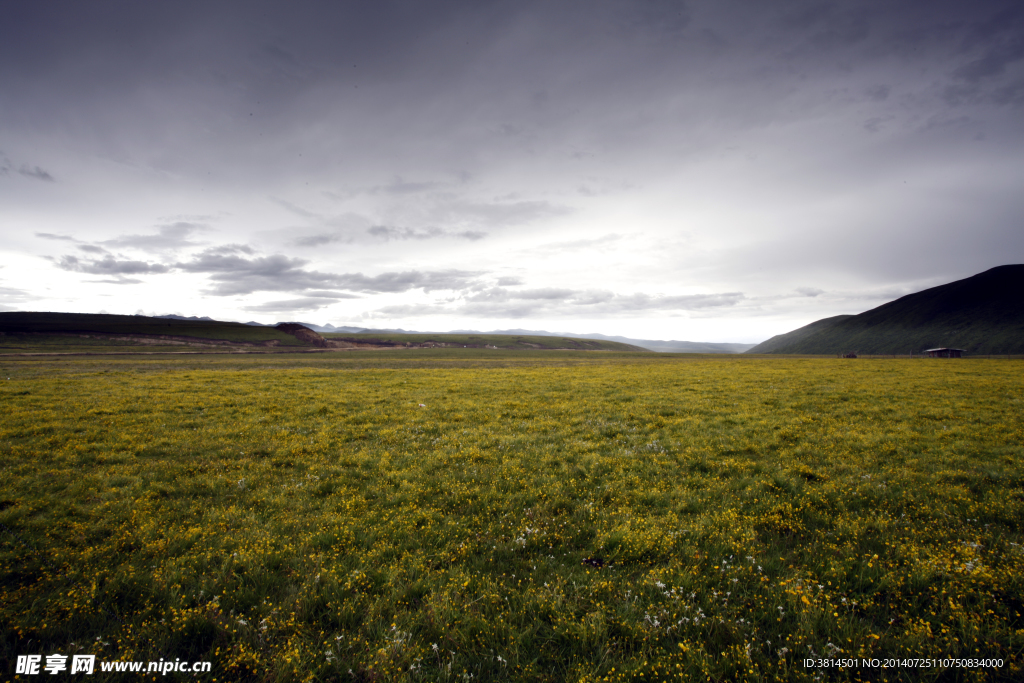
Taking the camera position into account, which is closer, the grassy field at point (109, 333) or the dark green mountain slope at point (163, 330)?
the grassy field at point (109, 333)

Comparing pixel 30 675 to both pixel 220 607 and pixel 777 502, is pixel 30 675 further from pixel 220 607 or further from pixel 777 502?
pixel 777 502

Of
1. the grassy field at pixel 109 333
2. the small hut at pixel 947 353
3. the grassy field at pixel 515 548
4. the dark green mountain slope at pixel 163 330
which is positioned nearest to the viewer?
the grassy field at pixel 515 548

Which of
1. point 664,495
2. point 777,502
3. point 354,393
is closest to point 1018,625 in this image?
point 777,502

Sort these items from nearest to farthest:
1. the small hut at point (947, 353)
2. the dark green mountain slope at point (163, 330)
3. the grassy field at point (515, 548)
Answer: the grassy field at point (515, 548) → the small hut at point (947, 353) → the dark green mountain slope at point (163, 330)

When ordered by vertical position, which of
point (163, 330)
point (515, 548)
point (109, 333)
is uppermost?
point (163, 330)

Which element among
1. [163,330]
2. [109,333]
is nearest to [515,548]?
[109,333]

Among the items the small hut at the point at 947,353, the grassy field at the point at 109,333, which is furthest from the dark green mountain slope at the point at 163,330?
the small hut at the point at 947,353

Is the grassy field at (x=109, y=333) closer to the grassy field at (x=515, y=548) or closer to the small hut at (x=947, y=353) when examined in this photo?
the grassy field at (x=515, y=548)

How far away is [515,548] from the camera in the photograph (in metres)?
8.27

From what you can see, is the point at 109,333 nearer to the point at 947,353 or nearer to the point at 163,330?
the point at 163,330

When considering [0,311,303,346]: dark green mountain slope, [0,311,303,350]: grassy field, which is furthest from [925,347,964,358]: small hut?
[0,311,303,350]: grassy field

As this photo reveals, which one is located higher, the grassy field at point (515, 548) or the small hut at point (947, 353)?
the small hut at point (947, 353)

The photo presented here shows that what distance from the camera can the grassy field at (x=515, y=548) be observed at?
558 cm

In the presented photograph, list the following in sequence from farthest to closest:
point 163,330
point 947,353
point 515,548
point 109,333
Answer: point 163,330, point 109,333, point 947,353, point 515,548
